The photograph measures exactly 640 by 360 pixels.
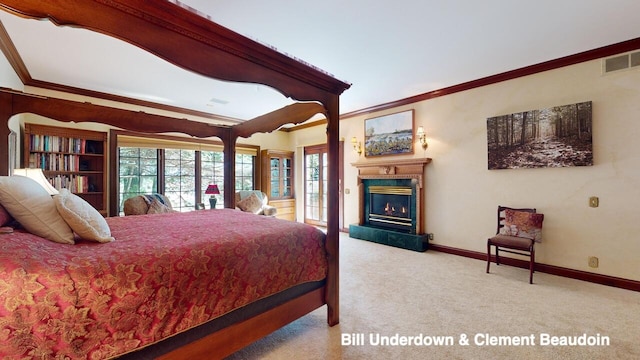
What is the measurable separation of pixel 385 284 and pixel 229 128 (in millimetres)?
2921

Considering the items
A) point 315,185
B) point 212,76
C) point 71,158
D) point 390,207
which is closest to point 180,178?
point 71,158

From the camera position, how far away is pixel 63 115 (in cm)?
267

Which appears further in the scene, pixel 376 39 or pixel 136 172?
pixel 136 172

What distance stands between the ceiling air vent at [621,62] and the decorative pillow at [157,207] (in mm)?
6188

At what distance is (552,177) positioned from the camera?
3252 millimetres

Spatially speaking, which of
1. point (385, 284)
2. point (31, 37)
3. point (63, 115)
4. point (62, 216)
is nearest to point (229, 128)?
point (63, 115)

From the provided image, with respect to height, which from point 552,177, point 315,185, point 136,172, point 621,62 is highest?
point 621,62

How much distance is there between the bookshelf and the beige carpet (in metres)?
4.05

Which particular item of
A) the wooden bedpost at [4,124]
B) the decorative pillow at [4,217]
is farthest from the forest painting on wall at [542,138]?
the wooden bedpost at [4,124]

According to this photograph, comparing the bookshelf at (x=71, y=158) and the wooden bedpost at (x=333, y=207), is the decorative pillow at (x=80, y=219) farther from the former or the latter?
the bookshelf at (x=71, y=158)

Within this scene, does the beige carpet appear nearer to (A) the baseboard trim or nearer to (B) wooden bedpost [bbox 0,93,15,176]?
(A) the baseboard trim

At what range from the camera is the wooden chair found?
2.97 meters

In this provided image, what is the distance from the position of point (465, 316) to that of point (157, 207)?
4453mm

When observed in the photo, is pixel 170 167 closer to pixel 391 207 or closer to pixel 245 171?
pixel 245 171
